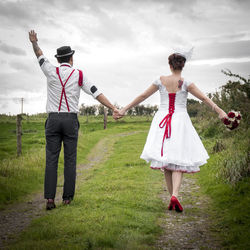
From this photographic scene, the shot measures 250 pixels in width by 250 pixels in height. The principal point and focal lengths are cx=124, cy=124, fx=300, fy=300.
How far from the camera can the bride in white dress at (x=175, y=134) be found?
5031mm

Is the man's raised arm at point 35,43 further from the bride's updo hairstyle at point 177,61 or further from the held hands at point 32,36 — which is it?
the bride's updo hairstyle at point 177,61

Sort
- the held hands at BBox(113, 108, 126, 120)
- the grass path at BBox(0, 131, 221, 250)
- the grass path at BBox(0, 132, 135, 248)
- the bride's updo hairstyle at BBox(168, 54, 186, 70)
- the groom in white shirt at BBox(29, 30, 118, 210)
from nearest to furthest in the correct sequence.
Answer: the grass path at BBox(0, 131, 221, 250), the grass path at BBox(0, 132, 135, 248), the bride's updo hairstyle at BBox(168, 54, 186, 70), the groom in white shirt at BBox(29, 30, 118, 210), the held hands at BBox(113, 108, 126, 120)

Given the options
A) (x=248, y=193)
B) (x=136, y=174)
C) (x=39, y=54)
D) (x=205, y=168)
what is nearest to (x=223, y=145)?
(x=205, y=168)

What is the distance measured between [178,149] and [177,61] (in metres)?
1.50

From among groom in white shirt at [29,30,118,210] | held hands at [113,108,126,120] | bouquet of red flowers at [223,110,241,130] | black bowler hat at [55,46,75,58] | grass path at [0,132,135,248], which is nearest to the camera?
grass path at [0,132,135,248]

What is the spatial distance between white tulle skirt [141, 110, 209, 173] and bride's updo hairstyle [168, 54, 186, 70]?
776mm

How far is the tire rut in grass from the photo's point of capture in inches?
153

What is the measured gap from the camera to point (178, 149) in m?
5.01

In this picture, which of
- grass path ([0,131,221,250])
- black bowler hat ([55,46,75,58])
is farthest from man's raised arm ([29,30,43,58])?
grass path ([0,131,221,250])

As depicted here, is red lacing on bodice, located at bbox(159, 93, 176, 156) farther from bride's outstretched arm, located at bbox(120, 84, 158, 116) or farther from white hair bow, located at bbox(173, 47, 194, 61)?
white hair bow, located at bbox(173, 47, 194, 61)

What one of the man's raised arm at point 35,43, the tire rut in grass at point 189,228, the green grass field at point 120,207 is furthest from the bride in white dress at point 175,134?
the man's raised arm at point 35,43

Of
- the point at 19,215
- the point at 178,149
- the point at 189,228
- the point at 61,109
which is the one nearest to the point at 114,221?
the point at 189,228

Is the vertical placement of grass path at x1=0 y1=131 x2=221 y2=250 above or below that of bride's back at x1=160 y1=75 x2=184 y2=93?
below

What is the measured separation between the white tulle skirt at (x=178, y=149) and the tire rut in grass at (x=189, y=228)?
0.77 m
